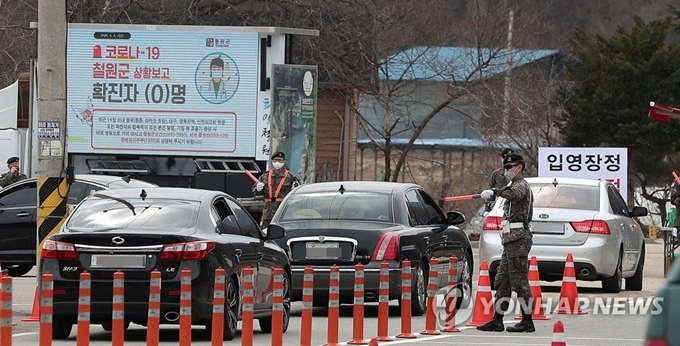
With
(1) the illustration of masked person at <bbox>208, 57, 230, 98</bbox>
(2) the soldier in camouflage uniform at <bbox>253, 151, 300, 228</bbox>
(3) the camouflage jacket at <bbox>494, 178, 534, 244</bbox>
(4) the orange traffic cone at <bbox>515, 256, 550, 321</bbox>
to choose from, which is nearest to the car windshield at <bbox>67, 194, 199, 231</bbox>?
(3) the camouflage jacket at <bbox>494, 178, 534, 244</bbox>

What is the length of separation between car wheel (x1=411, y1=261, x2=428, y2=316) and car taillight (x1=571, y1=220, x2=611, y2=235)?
10.8ft

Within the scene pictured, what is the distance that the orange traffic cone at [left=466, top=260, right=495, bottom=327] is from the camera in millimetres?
15297

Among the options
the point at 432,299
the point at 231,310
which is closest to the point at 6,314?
the point at 231,310

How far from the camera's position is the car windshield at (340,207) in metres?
17.1

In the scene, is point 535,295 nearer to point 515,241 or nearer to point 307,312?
point 515,241

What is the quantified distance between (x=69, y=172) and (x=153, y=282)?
5.31m

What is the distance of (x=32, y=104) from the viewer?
93.1 ft

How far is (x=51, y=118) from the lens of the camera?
55.3ft

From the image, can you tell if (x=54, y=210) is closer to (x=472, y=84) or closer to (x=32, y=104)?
(x=32, y=104)

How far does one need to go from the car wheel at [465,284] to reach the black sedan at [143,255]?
13.6ft

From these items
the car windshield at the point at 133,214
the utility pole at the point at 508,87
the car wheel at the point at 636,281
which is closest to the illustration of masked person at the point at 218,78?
the car wheel at the point at 636,281

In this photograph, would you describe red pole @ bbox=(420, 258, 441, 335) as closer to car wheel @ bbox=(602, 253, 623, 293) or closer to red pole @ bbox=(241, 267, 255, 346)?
red pole @ bbox=(241, 267, 255, 346)

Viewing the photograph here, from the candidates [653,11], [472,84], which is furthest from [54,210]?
[653,11]

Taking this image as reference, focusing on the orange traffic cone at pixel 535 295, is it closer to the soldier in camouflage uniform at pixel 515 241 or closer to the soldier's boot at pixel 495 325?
the soldier in camouflage uniform at pixel 515 241
